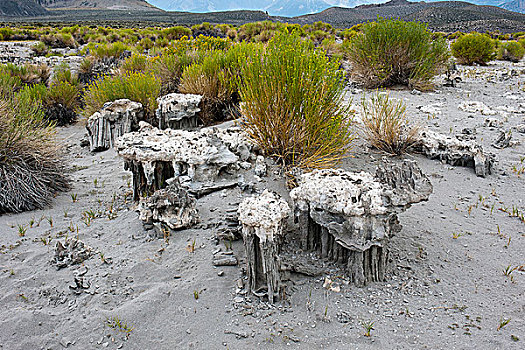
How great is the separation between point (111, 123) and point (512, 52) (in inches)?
613

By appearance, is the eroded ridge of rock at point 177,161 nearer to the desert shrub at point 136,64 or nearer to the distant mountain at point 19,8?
the desert shrub at point 136,64

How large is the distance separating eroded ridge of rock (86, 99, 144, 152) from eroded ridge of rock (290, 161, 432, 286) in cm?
434

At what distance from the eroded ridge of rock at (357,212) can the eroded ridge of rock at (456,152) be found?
6.61 ft

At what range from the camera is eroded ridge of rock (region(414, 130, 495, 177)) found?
434 centimetres

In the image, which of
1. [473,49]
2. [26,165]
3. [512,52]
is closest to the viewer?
[26,165]

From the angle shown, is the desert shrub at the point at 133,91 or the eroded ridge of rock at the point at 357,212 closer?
the eroded ridge of rock at the point at 357,212

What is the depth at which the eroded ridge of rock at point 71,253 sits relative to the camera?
290cm

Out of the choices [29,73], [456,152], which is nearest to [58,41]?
[29,73]

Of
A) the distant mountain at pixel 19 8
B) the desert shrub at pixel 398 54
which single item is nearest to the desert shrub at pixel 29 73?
the desert shrub at pixel 398 54

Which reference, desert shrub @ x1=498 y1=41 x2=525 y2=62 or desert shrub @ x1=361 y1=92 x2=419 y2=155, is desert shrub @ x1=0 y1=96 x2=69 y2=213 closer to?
desert shrub @ x1=361 y1=92 x2=419 y2=155

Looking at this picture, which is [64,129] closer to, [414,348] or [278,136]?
[278,136]

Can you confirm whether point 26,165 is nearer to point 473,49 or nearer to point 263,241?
point 263,241

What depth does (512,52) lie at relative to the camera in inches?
583

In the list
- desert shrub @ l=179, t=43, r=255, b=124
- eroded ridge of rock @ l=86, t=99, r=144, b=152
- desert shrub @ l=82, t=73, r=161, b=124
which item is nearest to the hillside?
desert shrub @ l=179, t=43, r=255, b=124
